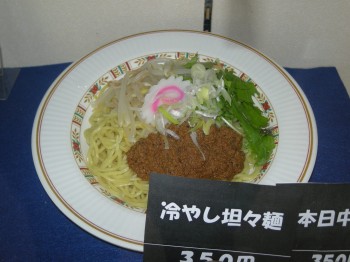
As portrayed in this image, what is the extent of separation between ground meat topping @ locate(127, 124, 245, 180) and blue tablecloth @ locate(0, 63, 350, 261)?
396mm

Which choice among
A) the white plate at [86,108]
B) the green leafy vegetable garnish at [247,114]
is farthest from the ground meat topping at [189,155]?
the white plate at [86,108]

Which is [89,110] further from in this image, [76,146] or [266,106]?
[266,106]

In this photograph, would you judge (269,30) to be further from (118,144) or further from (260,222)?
(260,222)

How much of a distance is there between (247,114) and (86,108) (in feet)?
2.70

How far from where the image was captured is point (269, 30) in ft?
8.04

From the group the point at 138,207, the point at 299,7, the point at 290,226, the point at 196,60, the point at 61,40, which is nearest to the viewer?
the point at 290,226

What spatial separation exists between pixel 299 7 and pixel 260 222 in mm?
1521

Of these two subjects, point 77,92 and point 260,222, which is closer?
point 260,222

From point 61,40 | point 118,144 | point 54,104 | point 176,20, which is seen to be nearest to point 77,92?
point 54,104

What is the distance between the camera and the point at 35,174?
2057 millimetres

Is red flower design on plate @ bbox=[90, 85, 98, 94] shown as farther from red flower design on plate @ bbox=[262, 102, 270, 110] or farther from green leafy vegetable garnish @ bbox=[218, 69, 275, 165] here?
red flower design on plate @ bbox=[262, 102, 270, 110]

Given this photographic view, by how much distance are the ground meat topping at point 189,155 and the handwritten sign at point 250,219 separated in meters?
0.50

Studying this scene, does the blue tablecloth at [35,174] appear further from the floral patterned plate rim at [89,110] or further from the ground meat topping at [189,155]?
the ground meat topping at [189,155]

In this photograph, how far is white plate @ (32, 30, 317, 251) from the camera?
158 centimetres
